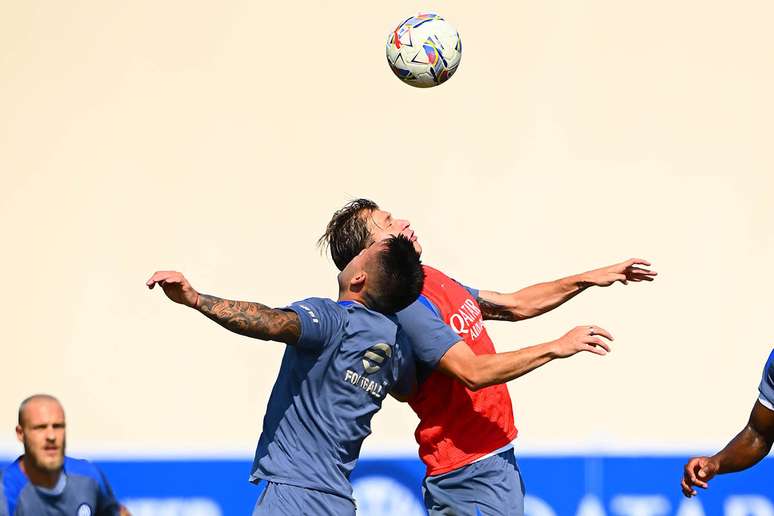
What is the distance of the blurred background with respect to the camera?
339 inches

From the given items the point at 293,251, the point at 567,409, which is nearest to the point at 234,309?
the point at 293,251

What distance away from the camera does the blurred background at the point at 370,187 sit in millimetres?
8602

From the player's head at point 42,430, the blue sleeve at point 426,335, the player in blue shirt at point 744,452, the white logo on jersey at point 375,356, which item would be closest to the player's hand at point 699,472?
the player in blue shirt at point 744,452

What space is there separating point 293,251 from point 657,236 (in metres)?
2.65

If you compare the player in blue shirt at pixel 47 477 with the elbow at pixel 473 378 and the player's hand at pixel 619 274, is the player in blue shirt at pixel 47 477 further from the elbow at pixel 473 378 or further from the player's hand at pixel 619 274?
the player's hand at pixel 619 274

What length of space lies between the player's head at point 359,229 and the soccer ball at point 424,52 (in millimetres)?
896

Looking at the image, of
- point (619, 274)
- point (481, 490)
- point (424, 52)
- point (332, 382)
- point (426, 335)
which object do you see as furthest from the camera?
point (424, 52)

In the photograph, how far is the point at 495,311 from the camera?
630 cm

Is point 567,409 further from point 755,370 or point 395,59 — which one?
point 395,59

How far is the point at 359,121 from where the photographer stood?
29.1ft

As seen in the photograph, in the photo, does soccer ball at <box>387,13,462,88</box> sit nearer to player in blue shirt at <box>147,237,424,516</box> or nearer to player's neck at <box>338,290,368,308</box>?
player in blue shirt at <box>147,237,424,516</box>

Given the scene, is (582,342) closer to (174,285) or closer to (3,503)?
(174,285)

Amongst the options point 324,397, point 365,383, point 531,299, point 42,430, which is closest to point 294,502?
point 324,397

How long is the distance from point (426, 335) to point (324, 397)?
1.86 feet
